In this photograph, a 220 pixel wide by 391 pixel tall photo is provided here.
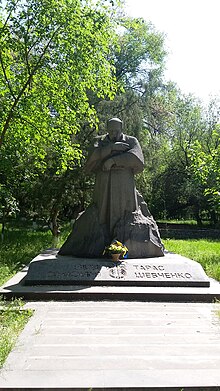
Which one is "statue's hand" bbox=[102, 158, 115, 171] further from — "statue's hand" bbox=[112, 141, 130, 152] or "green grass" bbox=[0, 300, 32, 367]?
"green grass" bbox=[0, 300, 32, 367]

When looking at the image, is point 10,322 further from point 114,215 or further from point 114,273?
point 114,215

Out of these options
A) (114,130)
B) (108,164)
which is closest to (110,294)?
(108,164)

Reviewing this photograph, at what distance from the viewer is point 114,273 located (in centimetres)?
668

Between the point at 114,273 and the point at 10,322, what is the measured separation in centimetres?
236

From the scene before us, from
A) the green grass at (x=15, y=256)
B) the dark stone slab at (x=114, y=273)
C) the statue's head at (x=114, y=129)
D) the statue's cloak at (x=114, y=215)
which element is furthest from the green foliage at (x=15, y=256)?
the statue's head at (x=114, y=129)

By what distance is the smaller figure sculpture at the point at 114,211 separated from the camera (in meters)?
A: 7.69

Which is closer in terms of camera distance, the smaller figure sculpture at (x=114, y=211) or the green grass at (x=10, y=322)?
the green grass at (x=10, y=322)

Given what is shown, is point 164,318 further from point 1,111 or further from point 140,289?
point 1,111

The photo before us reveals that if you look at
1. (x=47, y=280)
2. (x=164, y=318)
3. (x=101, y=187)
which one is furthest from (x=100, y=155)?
(x=164, y=318)

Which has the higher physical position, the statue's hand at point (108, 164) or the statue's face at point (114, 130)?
the statue's face at point (114, 130)

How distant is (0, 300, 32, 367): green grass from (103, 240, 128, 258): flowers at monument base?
80.0 inches

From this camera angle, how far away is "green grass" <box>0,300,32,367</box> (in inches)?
149

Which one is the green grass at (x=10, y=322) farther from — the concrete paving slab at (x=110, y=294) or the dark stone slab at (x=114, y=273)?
the dark stone slab at (x=114, y=273)

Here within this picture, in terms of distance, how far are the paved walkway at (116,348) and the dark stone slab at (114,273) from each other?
0.80 meters
